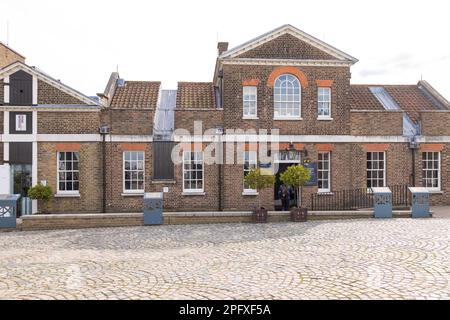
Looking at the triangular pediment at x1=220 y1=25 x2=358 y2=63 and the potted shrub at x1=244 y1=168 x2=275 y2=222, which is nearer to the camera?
the potted shrub at x1=244 y1=168 x2=275 y2=222

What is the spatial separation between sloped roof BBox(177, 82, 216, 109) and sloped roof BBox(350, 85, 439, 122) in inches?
309

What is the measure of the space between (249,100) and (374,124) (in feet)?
21.2

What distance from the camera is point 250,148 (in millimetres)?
17094

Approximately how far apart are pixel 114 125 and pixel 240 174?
6466 millimetres

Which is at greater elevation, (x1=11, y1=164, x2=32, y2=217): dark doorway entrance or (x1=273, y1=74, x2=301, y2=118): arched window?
(x1=273, y1=74, x2=301, y2=118): arched window

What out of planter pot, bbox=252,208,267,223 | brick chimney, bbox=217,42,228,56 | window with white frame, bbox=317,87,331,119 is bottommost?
planter pot, bbox=252,208,267,223

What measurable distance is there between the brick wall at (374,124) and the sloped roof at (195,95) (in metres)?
7.36

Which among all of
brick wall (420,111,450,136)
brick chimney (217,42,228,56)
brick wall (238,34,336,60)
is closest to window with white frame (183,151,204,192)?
brick wall (238,34,336,60)

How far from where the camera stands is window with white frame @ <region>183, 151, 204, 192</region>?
17.1 metres

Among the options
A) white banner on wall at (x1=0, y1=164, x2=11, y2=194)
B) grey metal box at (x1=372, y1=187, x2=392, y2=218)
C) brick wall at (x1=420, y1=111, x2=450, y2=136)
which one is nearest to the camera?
grey metal box at (x1=372, y1=187, x2=392, y2=218)

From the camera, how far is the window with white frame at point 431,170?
18.4 metres

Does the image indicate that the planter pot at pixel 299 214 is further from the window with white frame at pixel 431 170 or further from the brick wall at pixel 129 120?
the window with white frame at pixel 431 170

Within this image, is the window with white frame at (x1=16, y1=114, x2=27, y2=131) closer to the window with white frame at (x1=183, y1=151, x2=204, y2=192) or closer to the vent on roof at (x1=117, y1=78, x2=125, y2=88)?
the vent on roof at (x1=117, y1=78, x2=125, y2=88)

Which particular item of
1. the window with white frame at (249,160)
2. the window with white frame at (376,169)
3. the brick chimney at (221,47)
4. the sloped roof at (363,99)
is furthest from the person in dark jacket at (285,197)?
the brick chimney at (221,47)
